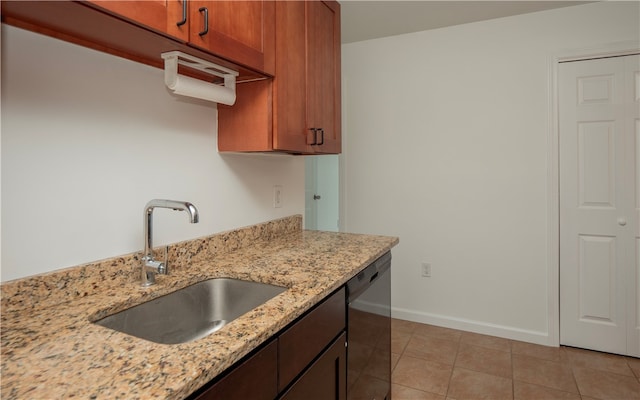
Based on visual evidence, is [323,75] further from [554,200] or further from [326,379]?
[554,200]

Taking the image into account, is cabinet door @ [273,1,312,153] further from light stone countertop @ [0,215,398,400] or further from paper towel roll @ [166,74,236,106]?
light stone countertop @ [0,215,398,400]

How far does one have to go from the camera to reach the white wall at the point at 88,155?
970 millimetres

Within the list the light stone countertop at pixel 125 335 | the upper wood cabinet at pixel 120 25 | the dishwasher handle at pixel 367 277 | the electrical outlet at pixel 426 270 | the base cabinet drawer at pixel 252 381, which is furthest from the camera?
the electrical outlet at pixel 426 270

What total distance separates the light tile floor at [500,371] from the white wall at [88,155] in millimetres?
1629

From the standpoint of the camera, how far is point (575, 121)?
8.29 ft

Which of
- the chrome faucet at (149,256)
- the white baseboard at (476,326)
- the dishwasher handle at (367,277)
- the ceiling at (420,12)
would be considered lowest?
the white baseboard at (476,326)

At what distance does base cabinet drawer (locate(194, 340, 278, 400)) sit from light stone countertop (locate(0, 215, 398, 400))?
43 millimetres

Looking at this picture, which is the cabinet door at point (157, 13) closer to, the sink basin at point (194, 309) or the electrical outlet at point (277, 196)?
the sink basin at point (194, 309)

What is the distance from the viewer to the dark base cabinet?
809 millimetres

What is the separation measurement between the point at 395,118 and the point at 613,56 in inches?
59.2

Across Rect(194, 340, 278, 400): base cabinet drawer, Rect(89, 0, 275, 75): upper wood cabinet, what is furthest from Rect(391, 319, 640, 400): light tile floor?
Rect(89, 0, 275, 75): upper wood cabinet

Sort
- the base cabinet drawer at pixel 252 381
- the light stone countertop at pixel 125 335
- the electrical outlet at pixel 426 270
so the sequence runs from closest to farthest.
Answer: the light stone countertop at pixel 125 335, the base cabinet drawer at pixel 252 381, the electrical outlet at pixel 426 270

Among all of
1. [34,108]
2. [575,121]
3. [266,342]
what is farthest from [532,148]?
[34,108]

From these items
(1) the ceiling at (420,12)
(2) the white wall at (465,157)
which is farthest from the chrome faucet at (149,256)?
(2) the white wall at (465,157)
